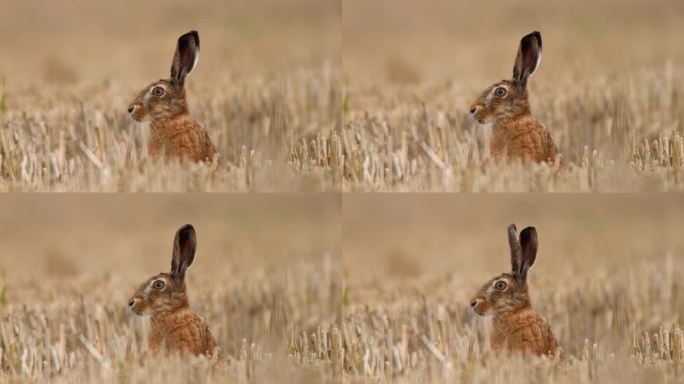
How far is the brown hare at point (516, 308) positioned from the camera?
4392mm

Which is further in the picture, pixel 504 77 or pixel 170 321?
pixel 504 77

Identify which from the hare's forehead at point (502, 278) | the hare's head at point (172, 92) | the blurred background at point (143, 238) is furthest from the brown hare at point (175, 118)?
the hare's forehead at point (502, 278)

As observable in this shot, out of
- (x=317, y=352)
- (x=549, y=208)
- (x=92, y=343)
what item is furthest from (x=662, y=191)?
(x=92, y=343)

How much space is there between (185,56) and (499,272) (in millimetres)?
1607

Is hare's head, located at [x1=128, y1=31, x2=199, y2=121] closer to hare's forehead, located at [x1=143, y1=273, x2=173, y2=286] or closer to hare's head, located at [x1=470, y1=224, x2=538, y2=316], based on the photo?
hare's forehead, located at [x1=143, y1=273, x2=173, y2=286]

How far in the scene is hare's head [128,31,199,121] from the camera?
4387 mm

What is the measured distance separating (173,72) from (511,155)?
1.47 m

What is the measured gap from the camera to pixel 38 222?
432 cm

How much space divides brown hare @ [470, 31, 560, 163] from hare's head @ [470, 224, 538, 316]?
32cm

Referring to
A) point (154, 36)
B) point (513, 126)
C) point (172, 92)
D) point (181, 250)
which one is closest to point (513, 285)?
point (513, 126)

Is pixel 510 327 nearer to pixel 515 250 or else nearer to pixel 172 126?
pixel 515 250

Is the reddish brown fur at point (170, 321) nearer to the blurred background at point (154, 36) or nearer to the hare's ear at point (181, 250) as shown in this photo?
the hare's ear at point (181, 250)

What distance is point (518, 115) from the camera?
445 cm

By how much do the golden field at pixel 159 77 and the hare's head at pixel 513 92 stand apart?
62cm
